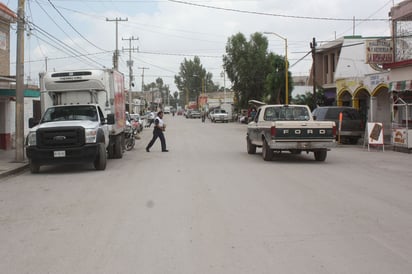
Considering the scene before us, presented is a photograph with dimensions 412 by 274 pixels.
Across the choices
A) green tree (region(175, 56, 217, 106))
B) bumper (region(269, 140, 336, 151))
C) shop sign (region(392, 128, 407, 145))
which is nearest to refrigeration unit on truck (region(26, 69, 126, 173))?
bumper (region(269, 140, 336, 151))

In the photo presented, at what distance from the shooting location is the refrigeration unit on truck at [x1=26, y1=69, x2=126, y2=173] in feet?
44.7

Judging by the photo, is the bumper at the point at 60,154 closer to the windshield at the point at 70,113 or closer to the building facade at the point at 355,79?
the windshield at the point at 70,113

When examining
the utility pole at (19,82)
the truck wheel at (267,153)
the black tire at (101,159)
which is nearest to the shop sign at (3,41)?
the utility pole at (19,82)

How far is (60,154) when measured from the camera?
13.5 m

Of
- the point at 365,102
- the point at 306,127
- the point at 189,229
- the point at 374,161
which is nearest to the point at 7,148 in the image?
the point at 306,127

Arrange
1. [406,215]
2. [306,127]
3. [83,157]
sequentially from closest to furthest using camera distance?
[406,215] < [83,157] < [306,127]

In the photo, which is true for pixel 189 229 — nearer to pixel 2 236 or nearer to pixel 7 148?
pixel 2 236

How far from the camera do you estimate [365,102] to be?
34781 mm

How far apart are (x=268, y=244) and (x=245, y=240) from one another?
1.09 ft

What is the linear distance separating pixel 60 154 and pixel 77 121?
1.43m

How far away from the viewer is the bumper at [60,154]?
1354 centimetres

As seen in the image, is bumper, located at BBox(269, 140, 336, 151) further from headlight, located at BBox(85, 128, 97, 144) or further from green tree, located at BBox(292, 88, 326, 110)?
green tree, located at BBox(292, 88, 326, 110)

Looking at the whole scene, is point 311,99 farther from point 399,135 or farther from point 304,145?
point 304,145

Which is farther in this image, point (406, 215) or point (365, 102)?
point (365, 102)
